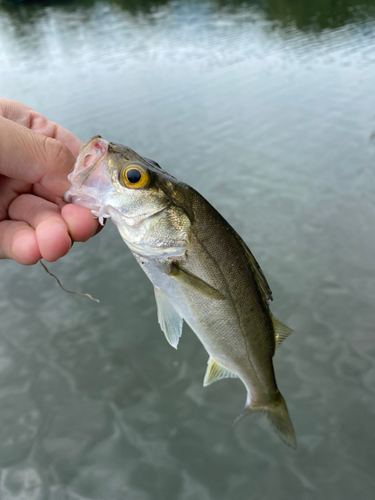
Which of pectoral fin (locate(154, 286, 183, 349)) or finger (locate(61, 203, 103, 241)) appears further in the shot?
pectoral fin (locate(154, 286, 183, 349))

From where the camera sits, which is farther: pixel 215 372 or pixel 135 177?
pixel 215 372

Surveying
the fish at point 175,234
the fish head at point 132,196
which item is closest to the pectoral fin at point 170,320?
the fish at point 175,234

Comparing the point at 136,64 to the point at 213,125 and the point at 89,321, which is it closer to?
the point at 213,125

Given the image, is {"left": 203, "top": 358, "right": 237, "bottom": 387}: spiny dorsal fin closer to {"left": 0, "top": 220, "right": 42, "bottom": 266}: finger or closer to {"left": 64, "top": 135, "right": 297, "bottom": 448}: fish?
{"left": 64, "top": 135, "right": 297, "bottom": 448}: fish

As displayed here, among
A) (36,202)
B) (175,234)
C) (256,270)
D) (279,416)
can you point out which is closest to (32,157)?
(36,202)

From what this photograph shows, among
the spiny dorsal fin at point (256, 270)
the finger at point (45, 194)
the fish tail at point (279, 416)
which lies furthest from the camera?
the finger at point (45, 194)

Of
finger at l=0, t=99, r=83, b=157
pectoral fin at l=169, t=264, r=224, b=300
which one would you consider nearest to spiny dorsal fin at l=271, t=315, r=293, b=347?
pectoral fin at l=169, t=264, r=224, b=300

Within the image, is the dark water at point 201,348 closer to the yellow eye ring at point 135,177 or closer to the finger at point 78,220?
the finger at point 78,220

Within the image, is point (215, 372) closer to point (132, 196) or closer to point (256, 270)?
point (256, 270)
